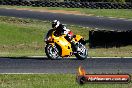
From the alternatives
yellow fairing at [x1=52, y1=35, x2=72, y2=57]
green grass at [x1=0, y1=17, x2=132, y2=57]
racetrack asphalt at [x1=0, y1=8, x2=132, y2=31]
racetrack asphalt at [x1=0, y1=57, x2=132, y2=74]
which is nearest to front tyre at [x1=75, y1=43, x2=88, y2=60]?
racetrack asphalt at [x1=0, y1=57, x2=132, y2=74]

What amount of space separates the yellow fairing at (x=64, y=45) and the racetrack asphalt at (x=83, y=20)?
17346mm

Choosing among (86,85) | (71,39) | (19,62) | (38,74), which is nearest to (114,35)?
(71,39)

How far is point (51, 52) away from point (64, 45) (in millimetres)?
592

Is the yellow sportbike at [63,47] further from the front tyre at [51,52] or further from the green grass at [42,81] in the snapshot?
the green grass at [42,81]

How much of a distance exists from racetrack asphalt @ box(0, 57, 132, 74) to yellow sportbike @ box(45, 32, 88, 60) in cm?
28

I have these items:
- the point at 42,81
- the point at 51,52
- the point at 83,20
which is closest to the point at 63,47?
the point at 51,52

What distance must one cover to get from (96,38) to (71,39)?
8.49 metres

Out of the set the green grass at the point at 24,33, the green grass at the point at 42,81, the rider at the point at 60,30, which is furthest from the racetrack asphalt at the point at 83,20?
the green grass at the point at 42,81

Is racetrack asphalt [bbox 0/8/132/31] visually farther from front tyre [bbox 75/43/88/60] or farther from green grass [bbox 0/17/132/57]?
front tyre [bbox 75/43/88/60]

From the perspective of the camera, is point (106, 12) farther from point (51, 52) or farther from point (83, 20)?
point (51, 52)

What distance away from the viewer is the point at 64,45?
17.9 meters

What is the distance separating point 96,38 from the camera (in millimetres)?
26203

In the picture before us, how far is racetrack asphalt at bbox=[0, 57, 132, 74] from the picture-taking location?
1457 centimetres

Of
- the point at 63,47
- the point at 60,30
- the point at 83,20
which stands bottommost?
the point at 83,20
